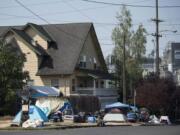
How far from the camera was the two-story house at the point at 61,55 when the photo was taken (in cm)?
6103

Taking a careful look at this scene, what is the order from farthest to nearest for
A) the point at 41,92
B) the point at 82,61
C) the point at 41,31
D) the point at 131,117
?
1. the point at 82,61
2. the point at 41,31
3. the point at 131,117
4. the point at 41,92

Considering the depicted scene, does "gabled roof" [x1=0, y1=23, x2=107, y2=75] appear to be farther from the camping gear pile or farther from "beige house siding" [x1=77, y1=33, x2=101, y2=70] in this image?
the camping gear pile

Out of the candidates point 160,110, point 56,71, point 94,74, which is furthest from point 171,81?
point 56,71

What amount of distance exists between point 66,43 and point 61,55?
1.83 metres

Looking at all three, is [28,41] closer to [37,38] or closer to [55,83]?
[37,38]

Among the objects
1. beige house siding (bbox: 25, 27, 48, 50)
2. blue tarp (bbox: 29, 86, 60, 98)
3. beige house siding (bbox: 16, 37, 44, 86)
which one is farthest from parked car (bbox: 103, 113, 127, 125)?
beige house siding (bbox: 25, 27, 48, 50)

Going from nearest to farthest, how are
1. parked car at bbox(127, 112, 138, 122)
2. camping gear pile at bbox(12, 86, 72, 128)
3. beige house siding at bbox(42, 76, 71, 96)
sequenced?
camping gear pile at bbox(12, 86, 72, 128), parked car at bbox(127, 112, 138, 122), beige house siding at bbox(42, 76, 71, 96)

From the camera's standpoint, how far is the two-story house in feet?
200

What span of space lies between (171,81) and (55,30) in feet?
49.0

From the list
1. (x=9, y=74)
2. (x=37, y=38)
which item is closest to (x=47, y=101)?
(x=9, y=74)

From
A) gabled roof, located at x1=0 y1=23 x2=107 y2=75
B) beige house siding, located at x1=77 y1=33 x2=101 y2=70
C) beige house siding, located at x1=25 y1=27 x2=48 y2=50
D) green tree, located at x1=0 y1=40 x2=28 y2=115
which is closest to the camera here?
green tree, located at x1=0 y1=40 x2=28 y2=115

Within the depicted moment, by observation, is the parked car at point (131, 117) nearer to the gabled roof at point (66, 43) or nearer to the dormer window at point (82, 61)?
the gabled roof at point (66, 43)

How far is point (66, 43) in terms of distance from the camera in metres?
63.4

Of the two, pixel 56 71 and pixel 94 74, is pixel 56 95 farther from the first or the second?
pixel 94 74
